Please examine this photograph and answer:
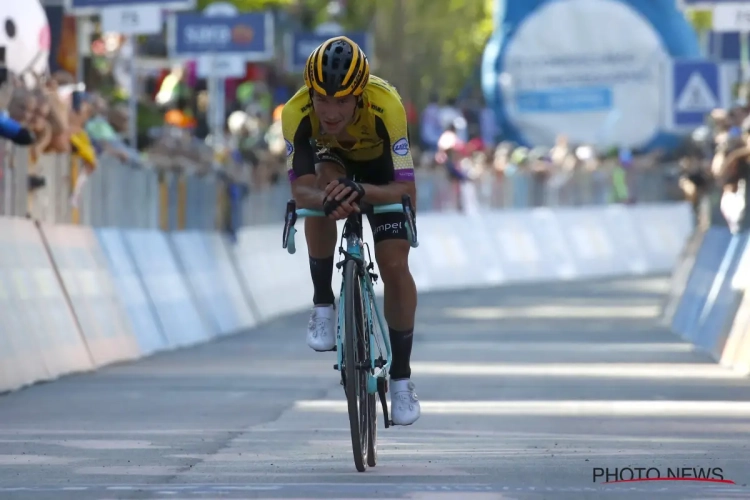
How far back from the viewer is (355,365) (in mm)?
9445

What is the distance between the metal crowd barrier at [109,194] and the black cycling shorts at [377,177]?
5.30 meters

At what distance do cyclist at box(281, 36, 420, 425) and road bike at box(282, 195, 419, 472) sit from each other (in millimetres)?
85

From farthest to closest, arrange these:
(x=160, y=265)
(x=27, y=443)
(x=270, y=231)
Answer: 1. (x=270, y=231)
2. (x=160, y=265)
3. (x=27, y=443)

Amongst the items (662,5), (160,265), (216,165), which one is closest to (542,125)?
(662,5)

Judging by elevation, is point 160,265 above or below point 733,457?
below

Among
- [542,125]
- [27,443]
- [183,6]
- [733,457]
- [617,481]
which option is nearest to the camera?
[617,481]

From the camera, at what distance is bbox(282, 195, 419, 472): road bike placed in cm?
941

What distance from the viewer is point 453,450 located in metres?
10.5

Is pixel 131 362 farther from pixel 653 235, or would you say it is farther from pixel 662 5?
pixel 662 5

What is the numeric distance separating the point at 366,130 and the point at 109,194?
28.8 feet

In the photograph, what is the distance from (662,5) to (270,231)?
2373cm


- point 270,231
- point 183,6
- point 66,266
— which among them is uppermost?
point 183,6

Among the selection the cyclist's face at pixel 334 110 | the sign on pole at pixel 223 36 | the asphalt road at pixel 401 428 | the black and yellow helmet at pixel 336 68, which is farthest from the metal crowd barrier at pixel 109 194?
the black and yellow helmet at pixel 336 68

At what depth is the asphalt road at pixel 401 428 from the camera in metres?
8.95
